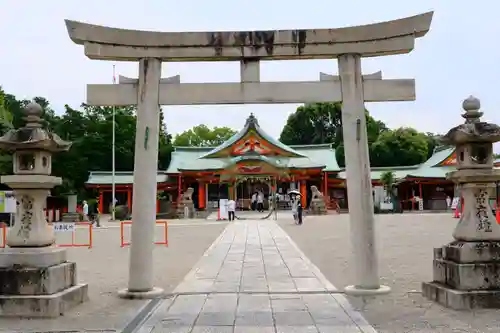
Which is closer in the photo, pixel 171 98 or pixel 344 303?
pixel 344 303

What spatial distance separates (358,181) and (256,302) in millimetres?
2569

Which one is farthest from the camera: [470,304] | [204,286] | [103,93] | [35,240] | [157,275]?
[157,275]

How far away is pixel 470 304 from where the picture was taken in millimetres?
6586

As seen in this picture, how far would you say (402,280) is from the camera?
30.5 ft

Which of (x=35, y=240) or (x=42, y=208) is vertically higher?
(x=42, y=208)

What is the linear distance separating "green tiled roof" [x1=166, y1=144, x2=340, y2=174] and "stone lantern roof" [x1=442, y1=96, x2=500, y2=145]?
96.5ft

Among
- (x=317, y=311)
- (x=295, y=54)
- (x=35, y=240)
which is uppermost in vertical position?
(x=295, y=54)

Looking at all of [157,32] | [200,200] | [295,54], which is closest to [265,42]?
[295,54]

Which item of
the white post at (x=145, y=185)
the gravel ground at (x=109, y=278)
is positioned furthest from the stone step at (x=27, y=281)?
the white post at (x=145, y=185)

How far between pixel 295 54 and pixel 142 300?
4.71m

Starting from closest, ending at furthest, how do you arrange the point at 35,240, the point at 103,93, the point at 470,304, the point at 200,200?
1. the point at 470,304
2. the point at 35,240
3. the point at 103,93
4. the point at 200,200

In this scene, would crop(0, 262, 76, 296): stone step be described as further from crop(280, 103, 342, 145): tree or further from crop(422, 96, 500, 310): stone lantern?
crop(280, 103, 342, 145): tree

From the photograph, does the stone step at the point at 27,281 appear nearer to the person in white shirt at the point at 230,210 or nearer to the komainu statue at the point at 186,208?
the person in white shirt at the point at 230,210

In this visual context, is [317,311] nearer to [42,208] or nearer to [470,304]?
[470,304]
